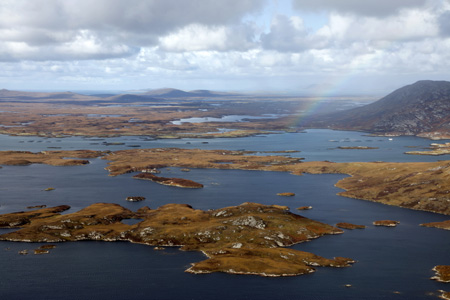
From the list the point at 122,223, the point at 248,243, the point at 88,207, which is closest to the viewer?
the point at 248,243

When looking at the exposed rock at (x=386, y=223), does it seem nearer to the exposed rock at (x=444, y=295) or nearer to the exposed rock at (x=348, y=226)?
the exposed rock at (x=348, y=226)

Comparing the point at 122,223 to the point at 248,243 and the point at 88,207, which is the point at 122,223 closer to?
the point at 88,207

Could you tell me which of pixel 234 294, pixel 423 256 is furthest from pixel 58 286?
pixel 423 256

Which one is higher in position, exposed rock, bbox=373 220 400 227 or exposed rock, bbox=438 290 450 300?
exposed rock, bbox=373 220 400 227

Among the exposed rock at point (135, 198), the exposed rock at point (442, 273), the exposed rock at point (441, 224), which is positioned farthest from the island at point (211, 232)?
the exposed rock at point (441, 224)

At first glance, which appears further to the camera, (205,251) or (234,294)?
(205,251)

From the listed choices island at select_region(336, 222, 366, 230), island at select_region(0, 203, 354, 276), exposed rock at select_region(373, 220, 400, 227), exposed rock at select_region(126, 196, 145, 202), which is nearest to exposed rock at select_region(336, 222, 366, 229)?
island at select_region(336, 222, 366, 230)

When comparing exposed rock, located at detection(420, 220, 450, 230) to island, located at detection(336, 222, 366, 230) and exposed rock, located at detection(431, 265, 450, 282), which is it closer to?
island, located at detection(336, 222, 366, 230)

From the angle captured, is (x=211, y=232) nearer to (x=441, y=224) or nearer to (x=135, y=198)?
(x=135, y=198)
